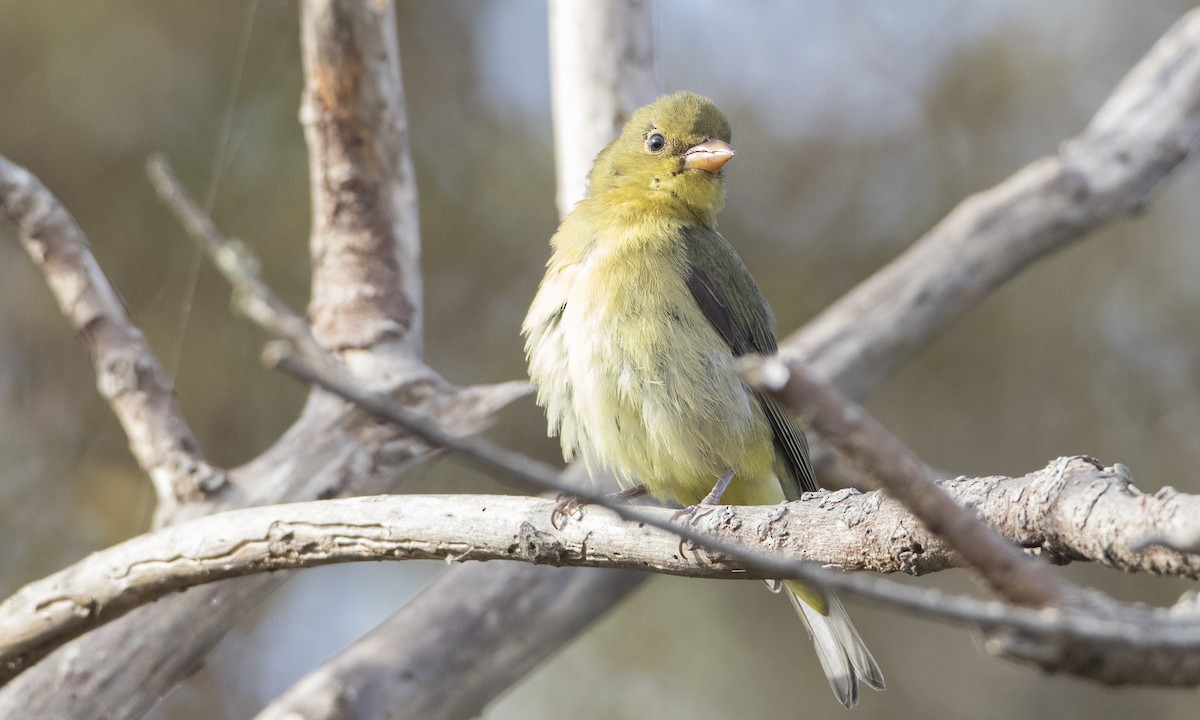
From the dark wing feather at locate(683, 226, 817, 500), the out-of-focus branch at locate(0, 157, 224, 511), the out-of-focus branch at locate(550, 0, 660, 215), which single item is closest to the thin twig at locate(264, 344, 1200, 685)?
the dark wing feather at locate(683, 226, 817, 500)

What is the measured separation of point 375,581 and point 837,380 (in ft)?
9.13

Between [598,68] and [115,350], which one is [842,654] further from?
[598,68]

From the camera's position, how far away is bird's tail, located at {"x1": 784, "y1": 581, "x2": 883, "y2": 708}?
3.21 metres

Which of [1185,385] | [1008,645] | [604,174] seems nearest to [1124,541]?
[1008,645]

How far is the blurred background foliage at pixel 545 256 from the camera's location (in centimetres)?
535

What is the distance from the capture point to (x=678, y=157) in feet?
12.4

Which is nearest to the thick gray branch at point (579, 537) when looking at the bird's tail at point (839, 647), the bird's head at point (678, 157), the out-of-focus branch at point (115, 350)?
the out-of-focus branch at point (115, 350)

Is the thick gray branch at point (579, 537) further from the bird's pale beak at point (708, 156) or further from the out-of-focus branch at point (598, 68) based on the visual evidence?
the out-of-focus branch at point (598, 68)

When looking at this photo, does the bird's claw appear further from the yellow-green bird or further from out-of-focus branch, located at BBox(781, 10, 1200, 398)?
out-of-focus branch, located at BBox(781, 10, 1200, 398)

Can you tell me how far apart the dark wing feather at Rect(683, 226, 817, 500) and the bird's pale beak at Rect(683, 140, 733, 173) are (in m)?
0.22

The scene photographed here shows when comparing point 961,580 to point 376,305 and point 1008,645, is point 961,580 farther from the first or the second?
point 1008,645

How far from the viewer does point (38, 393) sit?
5.43 metres

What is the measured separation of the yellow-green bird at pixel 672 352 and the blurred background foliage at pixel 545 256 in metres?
1.91

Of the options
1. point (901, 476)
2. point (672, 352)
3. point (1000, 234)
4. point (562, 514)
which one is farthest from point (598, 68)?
point (901, 476)
